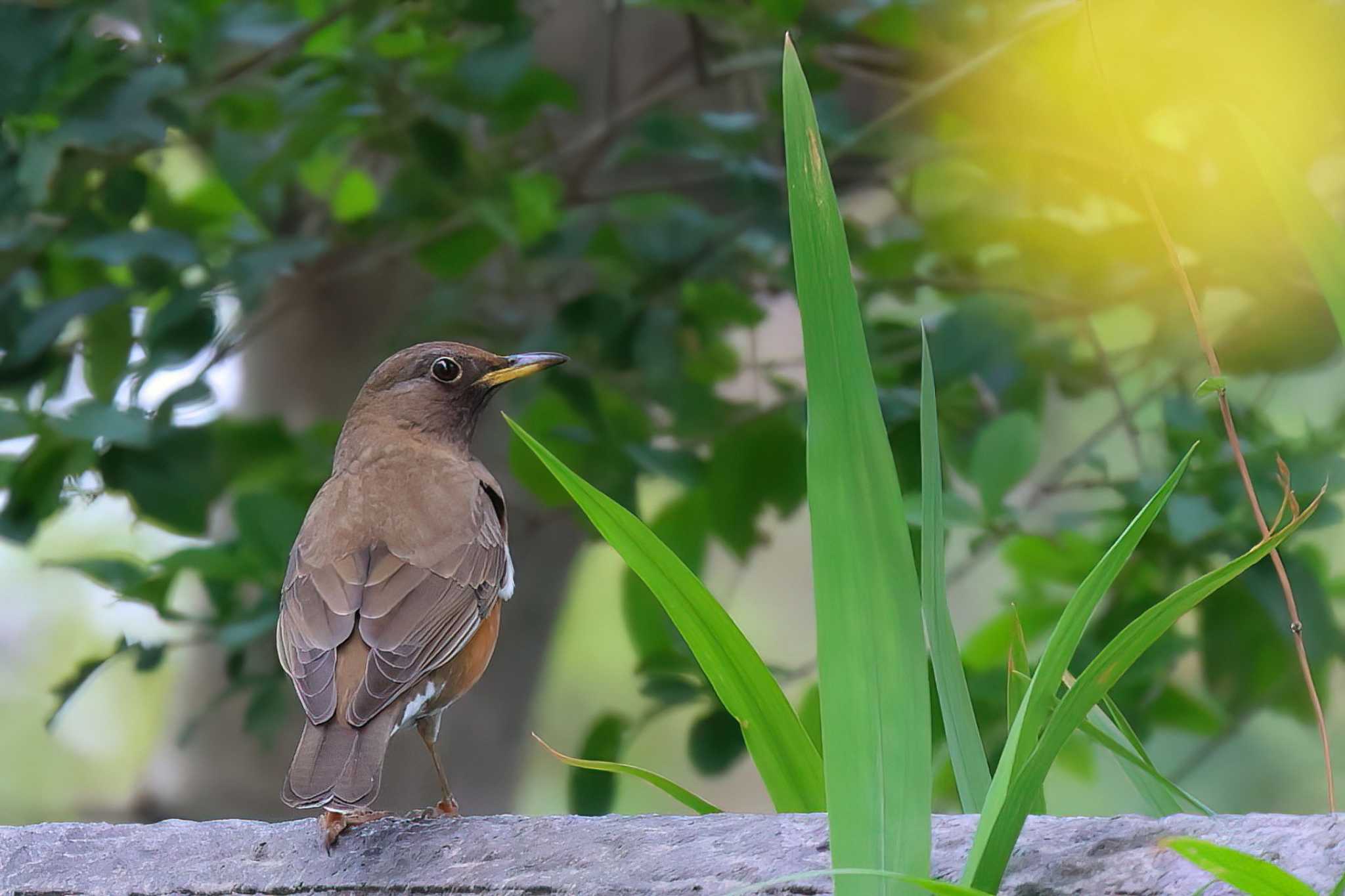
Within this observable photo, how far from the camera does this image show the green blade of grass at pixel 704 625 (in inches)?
55.8

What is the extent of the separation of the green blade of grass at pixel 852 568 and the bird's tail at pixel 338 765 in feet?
2.44

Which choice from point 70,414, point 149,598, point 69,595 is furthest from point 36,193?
point 69,595

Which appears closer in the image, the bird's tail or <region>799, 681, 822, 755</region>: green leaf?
the bird's tail

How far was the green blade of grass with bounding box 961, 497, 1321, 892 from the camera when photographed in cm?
123

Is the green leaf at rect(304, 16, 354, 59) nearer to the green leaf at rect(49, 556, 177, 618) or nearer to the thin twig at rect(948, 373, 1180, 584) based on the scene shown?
the green leaf at rect(49, 556, 177, 618)

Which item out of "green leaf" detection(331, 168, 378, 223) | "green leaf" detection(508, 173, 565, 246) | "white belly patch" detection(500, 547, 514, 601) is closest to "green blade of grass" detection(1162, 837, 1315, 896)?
"white belly patch" detection(500, 547, 514, 601)

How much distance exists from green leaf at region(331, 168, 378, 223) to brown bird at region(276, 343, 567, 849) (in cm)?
116

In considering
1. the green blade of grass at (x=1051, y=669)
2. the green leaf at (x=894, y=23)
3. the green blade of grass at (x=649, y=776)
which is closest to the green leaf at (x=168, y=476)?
the green blade of grass at (x=649, y=776)

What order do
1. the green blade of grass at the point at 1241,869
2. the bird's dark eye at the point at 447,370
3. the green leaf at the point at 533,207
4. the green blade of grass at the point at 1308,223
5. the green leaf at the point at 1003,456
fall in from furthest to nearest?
the green leaf at the point at 533,207, the bird's dark eye at the point at 447,370, the green leaf at the point at 1003,456, the green blade of grass at the point at 1308,223, the green blade of grass at the point at 1241,869

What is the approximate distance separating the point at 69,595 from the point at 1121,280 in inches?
289

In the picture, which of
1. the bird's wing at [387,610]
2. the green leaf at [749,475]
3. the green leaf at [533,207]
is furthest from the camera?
the green leaf at [533,207]

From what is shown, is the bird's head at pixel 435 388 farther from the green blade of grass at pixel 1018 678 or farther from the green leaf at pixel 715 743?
the green blade of grass at pixel 1018 678

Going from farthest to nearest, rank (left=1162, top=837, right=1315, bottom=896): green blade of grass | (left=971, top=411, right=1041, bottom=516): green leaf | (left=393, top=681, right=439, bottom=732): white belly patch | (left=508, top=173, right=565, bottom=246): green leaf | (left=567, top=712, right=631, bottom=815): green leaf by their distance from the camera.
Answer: (left=508, top=173, right=565, bottom=246): green leaf, (left=567, top=712, right=631, bottom=815): green leaf, (left=971, top=411, right=1041, bottom=516): green leaf, (left=393, top=681, right=439, bottom=732): white belly patch, (left=1162, top=837, right=1315, bottom=896): green blade of grass

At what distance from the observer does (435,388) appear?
3.05m
